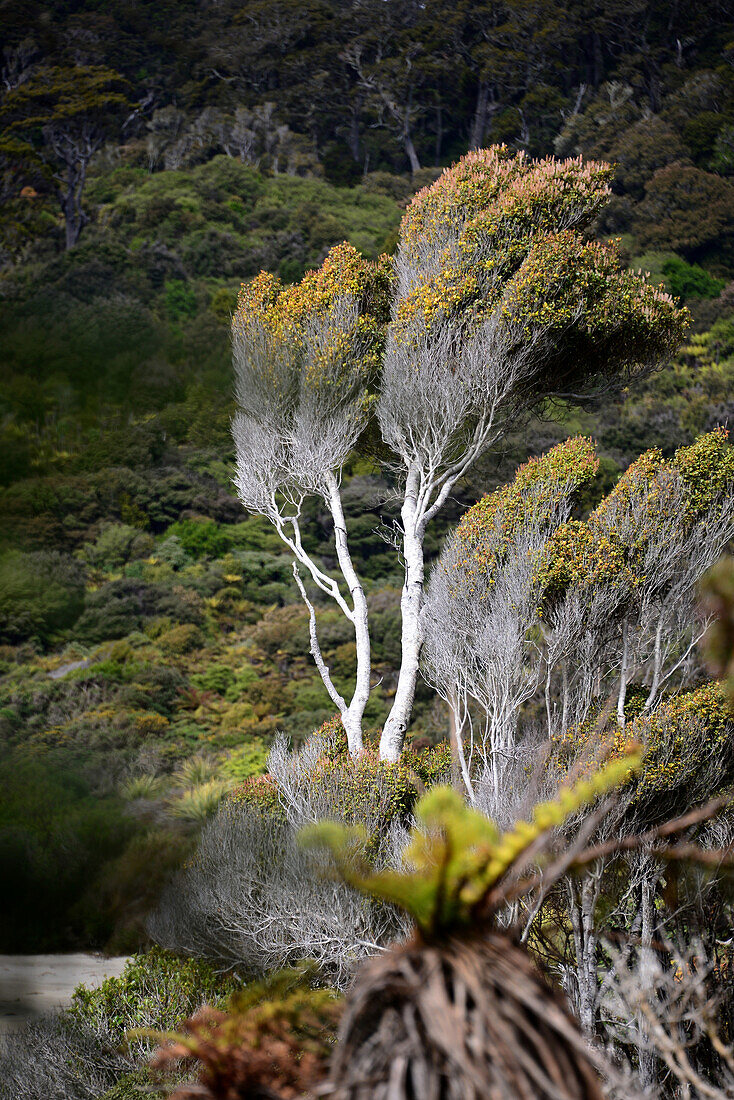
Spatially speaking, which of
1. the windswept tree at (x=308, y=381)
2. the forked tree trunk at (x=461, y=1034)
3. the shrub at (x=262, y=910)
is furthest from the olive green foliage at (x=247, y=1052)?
the windswept tree at (x=308, y=381)

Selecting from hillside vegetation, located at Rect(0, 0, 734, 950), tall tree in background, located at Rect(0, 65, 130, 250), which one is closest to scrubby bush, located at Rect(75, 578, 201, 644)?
hillside vegetation, located at Rect(0, 0, 734, 950)

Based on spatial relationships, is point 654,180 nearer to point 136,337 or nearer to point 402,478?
point 402,478

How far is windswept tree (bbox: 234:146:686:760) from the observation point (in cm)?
722

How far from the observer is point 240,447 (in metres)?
8.27

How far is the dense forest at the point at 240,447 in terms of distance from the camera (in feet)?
15.4

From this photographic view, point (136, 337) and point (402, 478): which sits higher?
point (136, 337)

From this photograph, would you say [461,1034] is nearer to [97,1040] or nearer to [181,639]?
[97,1040]

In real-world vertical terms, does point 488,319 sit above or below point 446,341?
above

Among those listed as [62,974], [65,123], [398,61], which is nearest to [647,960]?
[62,974]

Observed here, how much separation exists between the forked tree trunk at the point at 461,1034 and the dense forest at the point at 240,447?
0.72 metres

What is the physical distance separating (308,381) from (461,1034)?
7.41 m

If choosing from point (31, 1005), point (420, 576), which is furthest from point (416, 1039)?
point (420, 576)

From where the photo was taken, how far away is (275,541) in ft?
59.4

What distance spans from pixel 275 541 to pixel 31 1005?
16786 millimetres
